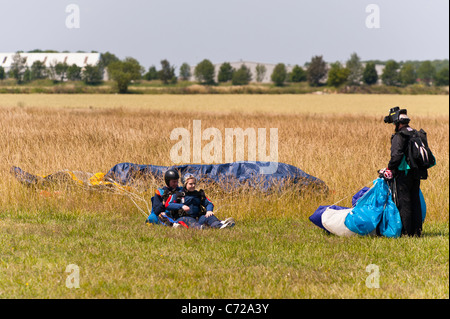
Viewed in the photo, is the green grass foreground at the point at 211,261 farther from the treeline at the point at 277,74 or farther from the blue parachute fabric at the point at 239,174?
the treeline at the point at 277,74

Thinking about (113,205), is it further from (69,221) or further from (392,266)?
(392,266)

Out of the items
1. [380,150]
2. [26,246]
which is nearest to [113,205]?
[26,246]

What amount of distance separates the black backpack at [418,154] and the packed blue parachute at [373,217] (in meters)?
0.59

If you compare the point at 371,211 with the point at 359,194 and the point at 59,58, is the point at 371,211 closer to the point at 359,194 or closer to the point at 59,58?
the point at 359,194

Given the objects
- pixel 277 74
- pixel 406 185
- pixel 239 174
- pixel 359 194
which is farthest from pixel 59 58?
pixel 277 74

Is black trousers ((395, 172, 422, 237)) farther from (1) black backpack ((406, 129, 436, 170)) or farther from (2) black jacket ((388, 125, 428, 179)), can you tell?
(1) black backpack ((406, 129, 436, 170))

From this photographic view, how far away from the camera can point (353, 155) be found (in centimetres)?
1300

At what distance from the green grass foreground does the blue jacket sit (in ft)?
1.33

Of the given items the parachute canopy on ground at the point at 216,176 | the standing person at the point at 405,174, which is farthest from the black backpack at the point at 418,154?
the parachute canopy on ground at the point at 216,176

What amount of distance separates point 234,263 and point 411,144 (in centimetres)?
285

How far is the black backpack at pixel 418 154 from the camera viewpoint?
732 centimetres

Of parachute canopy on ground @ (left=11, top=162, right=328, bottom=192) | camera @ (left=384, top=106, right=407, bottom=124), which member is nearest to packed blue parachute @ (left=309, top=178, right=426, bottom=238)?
camera @ (left=384, top=106, right=407, bottom=124)

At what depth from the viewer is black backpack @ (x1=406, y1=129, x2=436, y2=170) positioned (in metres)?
7.32

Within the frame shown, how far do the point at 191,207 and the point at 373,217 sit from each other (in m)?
2.65
